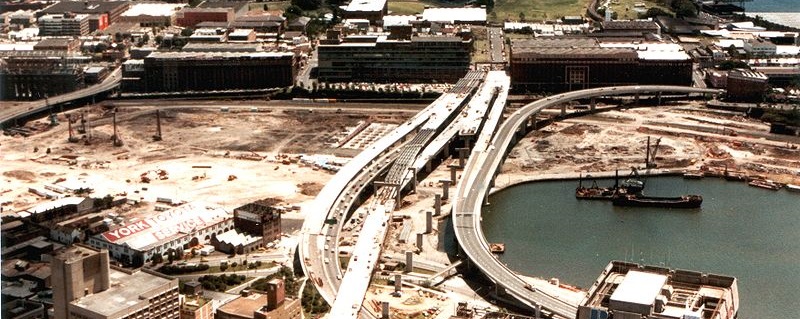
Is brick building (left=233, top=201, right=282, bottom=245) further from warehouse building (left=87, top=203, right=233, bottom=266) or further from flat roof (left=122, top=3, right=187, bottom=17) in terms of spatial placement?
flat roof (left=122, top=3, right=187, bottom=17)

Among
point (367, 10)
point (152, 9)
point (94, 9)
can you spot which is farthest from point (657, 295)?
point (152, 9)

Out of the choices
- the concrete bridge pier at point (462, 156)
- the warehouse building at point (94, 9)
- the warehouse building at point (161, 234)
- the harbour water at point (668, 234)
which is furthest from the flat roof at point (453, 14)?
the warehouse building at point (161, 234)

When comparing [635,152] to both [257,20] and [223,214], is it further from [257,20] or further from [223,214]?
[257,20]

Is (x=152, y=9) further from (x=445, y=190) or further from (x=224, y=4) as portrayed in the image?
(x=445, y=190)

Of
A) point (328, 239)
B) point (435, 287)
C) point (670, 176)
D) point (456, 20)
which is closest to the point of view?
point (435, 287)

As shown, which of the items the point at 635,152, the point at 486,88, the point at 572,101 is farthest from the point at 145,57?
the point at 635,152

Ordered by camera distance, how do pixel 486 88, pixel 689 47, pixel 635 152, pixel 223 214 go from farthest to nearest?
1. pixel 689 47
2. pixel 486 88
3. pixel 635 152
4. pixel 223 214
